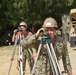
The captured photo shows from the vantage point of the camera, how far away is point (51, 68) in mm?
4082

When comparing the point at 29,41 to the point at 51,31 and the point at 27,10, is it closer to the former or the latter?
the point at 51,31

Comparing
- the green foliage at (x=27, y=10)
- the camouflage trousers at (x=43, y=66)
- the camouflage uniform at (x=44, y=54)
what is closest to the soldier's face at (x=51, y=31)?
the camouflage uniform at (x=44, y=54)

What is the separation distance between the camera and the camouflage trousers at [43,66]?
4.07m

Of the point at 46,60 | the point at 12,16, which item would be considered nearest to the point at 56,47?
the point at 46,60

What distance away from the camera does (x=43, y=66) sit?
4.09m

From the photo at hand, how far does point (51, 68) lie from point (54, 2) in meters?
21.9

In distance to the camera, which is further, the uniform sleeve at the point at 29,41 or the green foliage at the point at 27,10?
the green foliage at the point at 27,10

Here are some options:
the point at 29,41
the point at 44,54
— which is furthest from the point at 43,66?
the point at 29,41

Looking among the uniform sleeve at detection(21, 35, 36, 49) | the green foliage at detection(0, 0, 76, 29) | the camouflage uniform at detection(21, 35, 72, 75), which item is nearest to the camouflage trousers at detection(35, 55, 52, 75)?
the camouflage uniform at detection(21, 35, 72, 75)

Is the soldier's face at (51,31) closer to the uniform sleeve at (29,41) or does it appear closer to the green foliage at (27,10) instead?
the uniform sleeve at (29,41)

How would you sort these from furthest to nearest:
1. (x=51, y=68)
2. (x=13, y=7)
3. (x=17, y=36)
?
(x=13, y=7) < (x=17, y=36) < (x=51, y=68)

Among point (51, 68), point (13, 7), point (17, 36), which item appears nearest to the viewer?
point (51, 68)

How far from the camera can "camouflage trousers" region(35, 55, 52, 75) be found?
13.4 ft

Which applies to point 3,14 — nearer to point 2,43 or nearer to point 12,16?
point 12,16
